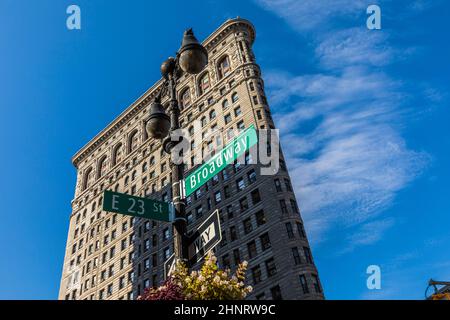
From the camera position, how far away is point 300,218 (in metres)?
49.3

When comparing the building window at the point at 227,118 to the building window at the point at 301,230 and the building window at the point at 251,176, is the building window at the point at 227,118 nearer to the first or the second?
the building window at the point at 251,176

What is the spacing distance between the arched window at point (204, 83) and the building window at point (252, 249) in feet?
118

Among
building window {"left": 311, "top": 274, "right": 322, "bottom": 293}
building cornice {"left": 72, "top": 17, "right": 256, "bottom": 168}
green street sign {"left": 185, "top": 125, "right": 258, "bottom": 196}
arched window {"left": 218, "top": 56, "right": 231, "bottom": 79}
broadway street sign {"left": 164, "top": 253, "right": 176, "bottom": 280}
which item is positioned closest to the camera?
broadway street sign {"left": 164, "top": 253, "right": 176, "bottom": 280}

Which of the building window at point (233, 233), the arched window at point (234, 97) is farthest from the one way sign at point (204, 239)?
the arched window at point (234, 97)

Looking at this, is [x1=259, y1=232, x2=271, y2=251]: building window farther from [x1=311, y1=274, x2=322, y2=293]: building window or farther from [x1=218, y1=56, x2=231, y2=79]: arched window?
Answer: [x1=218, y1=56, x2=231, y2=79]: arched window

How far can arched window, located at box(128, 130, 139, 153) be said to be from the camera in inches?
3386

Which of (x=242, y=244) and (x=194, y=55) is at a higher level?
(x=242, y=244)

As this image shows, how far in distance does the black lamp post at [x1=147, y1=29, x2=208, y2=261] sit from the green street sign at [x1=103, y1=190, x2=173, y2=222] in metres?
0.26

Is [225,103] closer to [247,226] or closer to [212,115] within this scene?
[212,115]

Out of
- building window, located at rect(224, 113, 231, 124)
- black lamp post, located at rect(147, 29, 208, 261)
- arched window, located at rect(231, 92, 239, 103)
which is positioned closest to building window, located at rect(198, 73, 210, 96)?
arched window, located at rect(231, 92, 239, 103)
